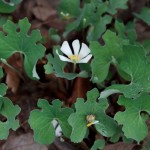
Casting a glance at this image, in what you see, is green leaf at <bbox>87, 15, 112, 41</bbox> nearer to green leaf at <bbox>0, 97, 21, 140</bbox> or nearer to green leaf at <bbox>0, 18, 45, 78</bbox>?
green leaf at <bbox>0, 18, 45, 78</bbox>

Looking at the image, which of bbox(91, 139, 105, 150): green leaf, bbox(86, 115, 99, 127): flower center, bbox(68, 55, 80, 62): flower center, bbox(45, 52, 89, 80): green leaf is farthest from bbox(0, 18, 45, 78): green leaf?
bbox(91, 139, 105, 150): green leaf

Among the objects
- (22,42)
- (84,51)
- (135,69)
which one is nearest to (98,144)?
(135,69)

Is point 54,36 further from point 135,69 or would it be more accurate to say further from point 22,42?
point 135,69

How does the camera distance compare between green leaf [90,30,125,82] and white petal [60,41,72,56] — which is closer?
green leaf [90,30,125,82]

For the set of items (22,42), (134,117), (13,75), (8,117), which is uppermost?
(22,42)

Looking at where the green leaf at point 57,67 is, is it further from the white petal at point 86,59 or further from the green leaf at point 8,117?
the green leaf at point 8,117

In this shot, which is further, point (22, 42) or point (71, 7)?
point (71, 7)

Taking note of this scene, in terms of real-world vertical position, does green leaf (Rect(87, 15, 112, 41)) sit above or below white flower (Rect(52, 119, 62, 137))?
above

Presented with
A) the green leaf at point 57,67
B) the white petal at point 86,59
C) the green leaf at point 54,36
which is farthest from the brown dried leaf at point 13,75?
the white petal at point 86,59
